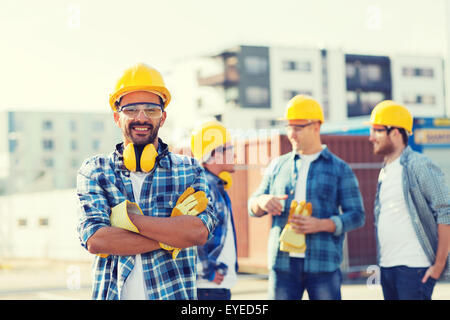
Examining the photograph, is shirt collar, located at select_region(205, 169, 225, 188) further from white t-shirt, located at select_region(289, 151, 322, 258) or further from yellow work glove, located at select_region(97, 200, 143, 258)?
yellow work glove, located at select_region(97, 200, 143, 258)

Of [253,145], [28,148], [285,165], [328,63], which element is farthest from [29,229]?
[28,148]

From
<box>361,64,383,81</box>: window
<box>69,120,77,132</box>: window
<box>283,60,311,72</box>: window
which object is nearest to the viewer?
<box>283,60,311,72</box>: window

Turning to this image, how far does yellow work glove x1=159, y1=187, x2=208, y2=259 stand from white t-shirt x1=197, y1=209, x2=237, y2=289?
179cm

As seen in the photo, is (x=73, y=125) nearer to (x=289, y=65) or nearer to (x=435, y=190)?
(x=289, y=65)

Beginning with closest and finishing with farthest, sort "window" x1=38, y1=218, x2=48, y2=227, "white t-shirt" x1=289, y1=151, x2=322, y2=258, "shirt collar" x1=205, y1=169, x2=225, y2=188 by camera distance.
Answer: "shirt collar" x1=205, y1=169, x2=225, y2=188 < "white t-shirt" x1=289, y1=151, x2=322, y2=258 < "window" x1=38, y1=218, x2=48, y2=227

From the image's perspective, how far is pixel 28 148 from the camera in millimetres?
90250

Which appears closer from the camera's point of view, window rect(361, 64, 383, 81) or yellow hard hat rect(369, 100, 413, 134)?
yellow hard hat rect(369, 100, 413, 134)

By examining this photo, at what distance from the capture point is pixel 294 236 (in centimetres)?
573

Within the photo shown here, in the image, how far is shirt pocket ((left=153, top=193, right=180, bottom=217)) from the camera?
11.9 feet

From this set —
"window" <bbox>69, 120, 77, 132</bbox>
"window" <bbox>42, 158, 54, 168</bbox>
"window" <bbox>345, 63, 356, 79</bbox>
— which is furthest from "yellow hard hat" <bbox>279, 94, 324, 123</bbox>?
"window" <bbox>69, 120, 77, 132</bbox>

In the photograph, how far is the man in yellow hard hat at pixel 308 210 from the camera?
18.8 feet

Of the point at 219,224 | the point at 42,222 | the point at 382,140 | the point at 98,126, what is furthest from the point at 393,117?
the point at 98,126

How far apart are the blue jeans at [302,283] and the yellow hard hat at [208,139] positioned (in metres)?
1.05

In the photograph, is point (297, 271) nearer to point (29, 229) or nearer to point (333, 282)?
point (333, 282)
